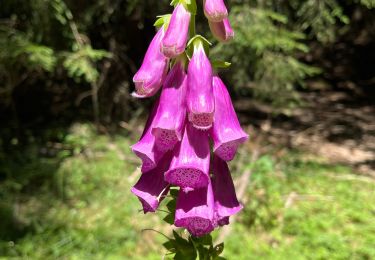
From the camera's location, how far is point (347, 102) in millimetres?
10836

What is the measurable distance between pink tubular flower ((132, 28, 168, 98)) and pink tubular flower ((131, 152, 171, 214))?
0.24m

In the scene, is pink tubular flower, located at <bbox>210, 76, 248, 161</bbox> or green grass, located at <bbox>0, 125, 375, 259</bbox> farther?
green grass, located at <bbox>0, 125, 375, 259</bbox>

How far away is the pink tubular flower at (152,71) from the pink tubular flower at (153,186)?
244mm

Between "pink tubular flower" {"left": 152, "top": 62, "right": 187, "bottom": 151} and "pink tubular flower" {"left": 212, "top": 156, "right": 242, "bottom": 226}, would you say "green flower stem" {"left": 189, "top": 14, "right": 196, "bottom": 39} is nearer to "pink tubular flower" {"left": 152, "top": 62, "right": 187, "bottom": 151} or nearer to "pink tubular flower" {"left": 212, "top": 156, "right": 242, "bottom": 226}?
"pink tubular flower" {"left": 152, "top": 62, "right": 187, "bottom": 151}

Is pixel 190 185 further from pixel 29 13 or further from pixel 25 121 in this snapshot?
pixel 25 121

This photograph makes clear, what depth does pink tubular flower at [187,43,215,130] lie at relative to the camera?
142cm

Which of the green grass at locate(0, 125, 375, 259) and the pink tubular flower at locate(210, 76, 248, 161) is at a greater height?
the pink tubular flower at locate(210, 76, 248, 161)

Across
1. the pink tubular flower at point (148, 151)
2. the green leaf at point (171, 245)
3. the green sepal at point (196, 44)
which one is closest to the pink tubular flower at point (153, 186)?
the pink tubular flower at point (148, 151)

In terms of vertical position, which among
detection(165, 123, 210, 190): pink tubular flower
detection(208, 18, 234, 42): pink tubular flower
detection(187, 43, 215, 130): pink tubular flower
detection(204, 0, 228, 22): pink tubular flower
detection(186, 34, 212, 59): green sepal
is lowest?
detection(165, 123, 210, 190): pink tubular flower

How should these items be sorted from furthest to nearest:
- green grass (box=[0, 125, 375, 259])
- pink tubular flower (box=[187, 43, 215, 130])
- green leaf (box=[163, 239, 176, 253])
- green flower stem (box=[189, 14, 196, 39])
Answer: green grass (box=[0, 125, 375, 259]) < green leaf (box=[163, 239, 176, 253]) < green flower stem (box=[189, 14, 196, 39]) < pink tubular flower (box=[187, 43, 215, 130])

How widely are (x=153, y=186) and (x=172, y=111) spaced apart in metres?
0.28

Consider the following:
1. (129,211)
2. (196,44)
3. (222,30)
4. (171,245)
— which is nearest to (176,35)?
(196,44)

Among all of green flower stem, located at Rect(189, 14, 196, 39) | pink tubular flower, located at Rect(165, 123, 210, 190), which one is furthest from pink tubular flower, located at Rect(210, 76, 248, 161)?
green flower stem, located at Rect(189, 14, 196, 39)

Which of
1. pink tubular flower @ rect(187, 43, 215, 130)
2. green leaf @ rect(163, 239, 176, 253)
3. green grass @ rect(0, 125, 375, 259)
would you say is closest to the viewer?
pink tubular flower @ rect(187, 43, 215, 130)
